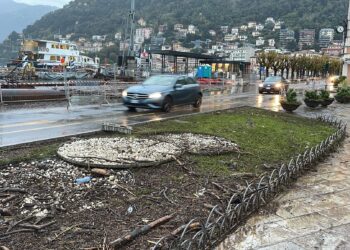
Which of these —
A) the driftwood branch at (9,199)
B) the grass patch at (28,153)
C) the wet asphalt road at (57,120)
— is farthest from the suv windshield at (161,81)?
the driftwood branch at (9,199)

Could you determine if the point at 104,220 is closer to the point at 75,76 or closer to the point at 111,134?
the point at 111,134

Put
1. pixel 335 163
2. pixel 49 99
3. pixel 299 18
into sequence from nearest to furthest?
pixel 335 163 → pixel 49 99 → pixel 299 18

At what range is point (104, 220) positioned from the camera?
482 centimetres

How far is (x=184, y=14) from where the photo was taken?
15662 centimetres

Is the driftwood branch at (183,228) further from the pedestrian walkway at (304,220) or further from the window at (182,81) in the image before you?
the window at (182,81)

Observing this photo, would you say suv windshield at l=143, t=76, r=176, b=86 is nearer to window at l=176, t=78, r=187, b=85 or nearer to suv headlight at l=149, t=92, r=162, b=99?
window at l=176, t=78, r=187, b=85

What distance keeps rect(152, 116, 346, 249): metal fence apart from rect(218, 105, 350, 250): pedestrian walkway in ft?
0.40

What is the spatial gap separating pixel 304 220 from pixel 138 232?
2.46 metres

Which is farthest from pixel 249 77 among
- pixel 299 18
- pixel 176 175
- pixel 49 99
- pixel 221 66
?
pixel 299 18

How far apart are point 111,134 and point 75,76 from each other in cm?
3557

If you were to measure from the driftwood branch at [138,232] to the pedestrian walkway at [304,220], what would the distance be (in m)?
0.77

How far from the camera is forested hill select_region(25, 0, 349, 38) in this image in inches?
5320

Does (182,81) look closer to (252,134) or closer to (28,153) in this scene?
(252,134)

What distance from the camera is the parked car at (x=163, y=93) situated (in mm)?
15656
